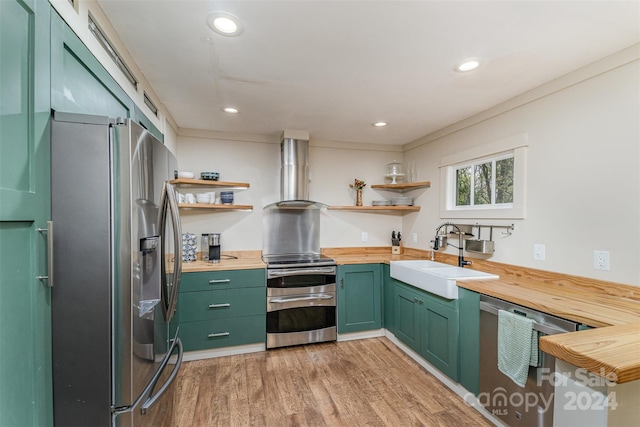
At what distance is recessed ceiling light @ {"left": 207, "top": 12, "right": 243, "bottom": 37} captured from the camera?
135 cm

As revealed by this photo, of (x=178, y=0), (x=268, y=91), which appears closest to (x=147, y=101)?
(x=268, y=91)

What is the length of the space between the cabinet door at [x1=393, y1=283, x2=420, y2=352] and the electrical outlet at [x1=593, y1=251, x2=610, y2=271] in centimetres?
125

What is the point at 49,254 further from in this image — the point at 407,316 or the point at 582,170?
the point at 582,170

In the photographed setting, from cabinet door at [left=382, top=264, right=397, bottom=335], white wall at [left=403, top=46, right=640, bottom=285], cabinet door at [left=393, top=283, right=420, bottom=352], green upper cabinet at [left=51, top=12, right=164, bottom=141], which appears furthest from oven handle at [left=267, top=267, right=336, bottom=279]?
green upper cabinet at [left=51, top=12, right=164, bottom=141]

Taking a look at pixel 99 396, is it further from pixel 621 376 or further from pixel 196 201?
pixel 196 201

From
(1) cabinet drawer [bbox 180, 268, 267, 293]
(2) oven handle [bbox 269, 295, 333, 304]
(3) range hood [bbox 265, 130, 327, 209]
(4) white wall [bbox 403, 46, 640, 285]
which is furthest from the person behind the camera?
(3) range hood [bbox 265, 130, 327, 209]

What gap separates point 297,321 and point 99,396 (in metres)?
2.05

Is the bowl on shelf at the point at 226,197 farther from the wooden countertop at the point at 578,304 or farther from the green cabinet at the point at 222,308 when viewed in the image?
the green cabinet at the point at 222,308

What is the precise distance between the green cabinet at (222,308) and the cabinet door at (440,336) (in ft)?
5.01

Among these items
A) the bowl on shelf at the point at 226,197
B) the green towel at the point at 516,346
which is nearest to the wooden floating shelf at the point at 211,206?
Result: the bowl on shelf at the point at 226,197

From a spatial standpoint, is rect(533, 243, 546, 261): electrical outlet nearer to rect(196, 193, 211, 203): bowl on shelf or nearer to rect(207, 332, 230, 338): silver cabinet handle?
rect(207, 332, 230, 338): silver cabinet handle

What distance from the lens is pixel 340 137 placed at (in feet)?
11.5

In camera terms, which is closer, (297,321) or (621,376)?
(621,376)

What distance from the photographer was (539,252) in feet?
6.87
